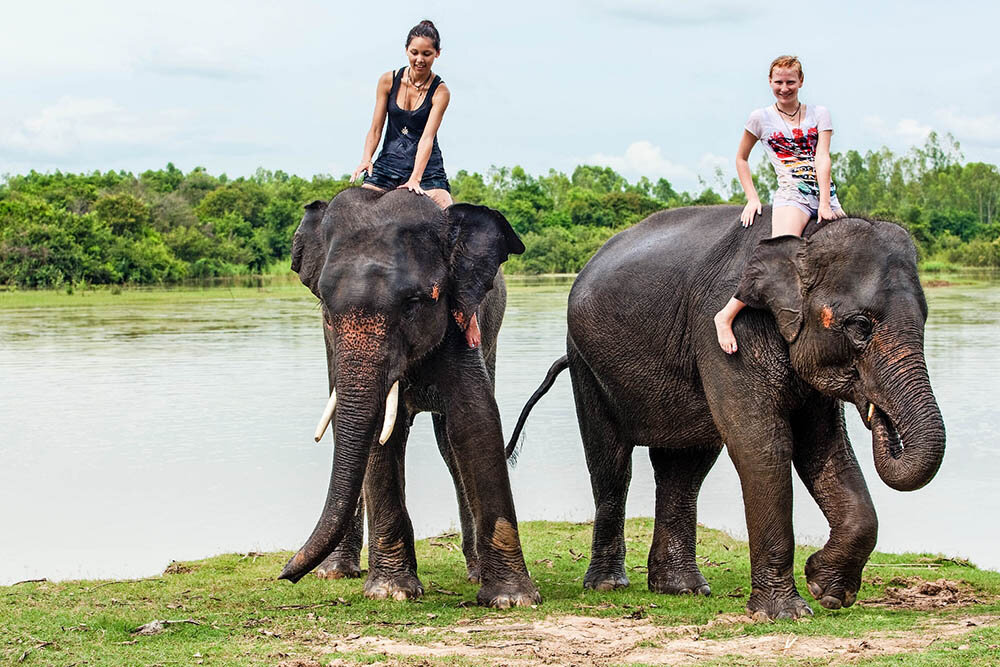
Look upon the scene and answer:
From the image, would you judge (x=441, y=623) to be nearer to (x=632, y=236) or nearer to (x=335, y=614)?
(x=335, y=614)

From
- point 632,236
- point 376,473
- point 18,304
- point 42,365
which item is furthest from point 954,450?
point 18,304

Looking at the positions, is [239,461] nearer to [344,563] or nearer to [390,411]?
[344,563]

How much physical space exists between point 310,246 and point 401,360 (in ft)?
3.47

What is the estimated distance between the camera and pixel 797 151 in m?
6.91

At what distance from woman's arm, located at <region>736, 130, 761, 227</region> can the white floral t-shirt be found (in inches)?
5.9

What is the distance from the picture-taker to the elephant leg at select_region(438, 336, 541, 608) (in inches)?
286

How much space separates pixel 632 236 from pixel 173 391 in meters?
12.9

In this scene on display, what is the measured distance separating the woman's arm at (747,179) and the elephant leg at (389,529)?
2.18m

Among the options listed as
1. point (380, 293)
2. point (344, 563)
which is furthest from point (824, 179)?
point (344, 563)

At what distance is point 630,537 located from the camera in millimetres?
10250

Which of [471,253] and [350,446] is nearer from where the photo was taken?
[350,446]

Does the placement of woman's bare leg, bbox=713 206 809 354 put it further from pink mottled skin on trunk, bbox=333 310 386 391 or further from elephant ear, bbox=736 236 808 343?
pink mottled skin on trunk, bbox=333 310 386 391

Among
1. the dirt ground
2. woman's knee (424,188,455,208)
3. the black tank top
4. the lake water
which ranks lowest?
the lake water

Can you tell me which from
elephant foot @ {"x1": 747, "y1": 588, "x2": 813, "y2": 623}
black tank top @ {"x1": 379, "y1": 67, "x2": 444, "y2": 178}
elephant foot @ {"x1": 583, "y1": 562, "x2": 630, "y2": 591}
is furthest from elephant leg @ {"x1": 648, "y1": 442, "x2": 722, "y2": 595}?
black tank top @ {"x1": 379, "y1": 67, "x2": 444, "y2": 178}
